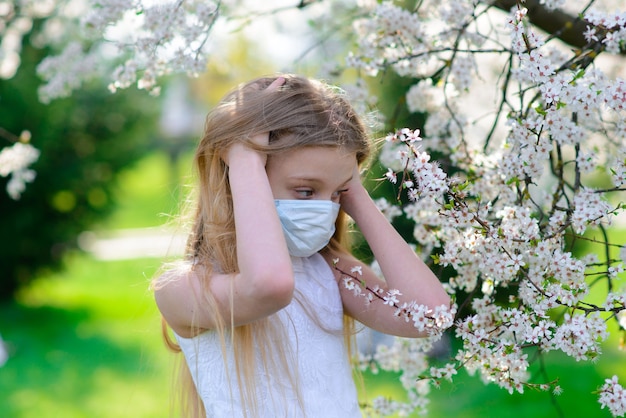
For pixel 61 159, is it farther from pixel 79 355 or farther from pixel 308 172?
pixel 308 172

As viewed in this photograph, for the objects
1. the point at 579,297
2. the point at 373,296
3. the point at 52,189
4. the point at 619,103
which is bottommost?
the point at 52,189

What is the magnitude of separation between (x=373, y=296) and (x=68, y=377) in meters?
4.54

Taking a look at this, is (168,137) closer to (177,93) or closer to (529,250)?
(177,93)

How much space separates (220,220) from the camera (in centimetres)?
180

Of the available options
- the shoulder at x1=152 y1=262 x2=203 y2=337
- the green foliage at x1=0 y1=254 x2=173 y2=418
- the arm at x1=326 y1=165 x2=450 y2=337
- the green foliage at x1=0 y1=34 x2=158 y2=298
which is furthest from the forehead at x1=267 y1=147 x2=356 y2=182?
the green foliage at x1=0 y1=34 x2=158 y2=298

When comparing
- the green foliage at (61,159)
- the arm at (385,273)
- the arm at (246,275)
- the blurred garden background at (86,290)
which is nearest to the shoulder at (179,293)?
the arm at (246,275)

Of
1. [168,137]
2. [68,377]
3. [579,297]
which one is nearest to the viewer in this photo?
[579,297]

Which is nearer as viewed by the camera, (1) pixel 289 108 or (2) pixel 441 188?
(2) pixel 441 188

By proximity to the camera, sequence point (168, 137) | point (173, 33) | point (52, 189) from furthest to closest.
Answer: point (168, 137) < point (52, 189) < point (173, 33)

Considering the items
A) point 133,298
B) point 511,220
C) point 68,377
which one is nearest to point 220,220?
point 511,220

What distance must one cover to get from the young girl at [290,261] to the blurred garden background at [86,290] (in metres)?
2.62

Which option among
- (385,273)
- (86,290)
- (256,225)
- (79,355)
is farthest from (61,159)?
(256,225)

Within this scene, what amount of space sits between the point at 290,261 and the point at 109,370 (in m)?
4.74

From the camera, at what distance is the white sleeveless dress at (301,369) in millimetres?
1720
